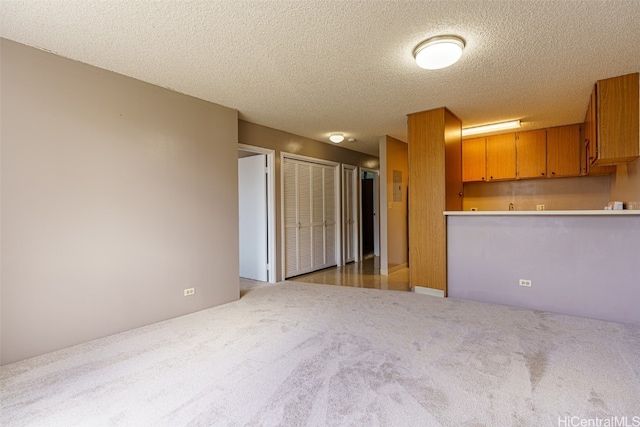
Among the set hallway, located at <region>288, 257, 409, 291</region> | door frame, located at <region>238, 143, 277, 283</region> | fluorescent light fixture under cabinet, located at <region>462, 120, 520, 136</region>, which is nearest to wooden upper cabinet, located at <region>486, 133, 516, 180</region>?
fluorescent light fixture under cabinet, located at <region>462, 120, 520, 136</region>

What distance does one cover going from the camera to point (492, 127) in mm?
4797

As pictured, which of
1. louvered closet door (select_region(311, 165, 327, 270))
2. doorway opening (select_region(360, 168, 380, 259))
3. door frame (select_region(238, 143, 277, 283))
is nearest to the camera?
door frame (select_region(238, 143, 277, 283))

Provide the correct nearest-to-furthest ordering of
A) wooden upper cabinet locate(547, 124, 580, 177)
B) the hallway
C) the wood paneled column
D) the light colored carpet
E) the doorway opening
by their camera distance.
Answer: the light colored carpet → the wood paneled column → the hallway → wooden upper cabinet locate(547, 124, 580, 177) → the doorway opening

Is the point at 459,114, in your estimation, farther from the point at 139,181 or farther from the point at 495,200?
the point at 139,181

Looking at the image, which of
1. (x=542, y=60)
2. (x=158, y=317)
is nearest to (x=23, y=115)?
(x=158, y=317)

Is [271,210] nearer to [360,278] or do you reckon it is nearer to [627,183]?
[360,278]

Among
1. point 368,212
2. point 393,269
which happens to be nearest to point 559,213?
point 393,269

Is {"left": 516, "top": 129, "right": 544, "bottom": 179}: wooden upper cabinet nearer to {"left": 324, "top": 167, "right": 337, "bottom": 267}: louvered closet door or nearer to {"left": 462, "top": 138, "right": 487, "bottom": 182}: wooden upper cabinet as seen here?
{"left": 462, "top": 138, "right": 487, "bottom": 182}: wooden upper cabinet

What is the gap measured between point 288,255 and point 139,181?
8.93 ft

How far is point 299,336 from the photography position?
8.96 feet

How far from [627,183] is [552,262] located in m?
1.44

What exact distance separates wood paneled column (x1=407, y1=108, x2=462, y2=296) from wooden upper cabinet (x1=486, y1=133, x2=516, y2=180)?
1.50 metres

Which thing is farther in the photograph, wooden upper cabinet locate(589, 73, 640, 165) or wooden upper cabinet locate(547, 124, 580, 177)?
wooden upper cabinet locate(547, 124, 580, 177)

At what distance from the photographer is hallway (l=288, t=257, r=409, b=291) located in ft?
15.3
